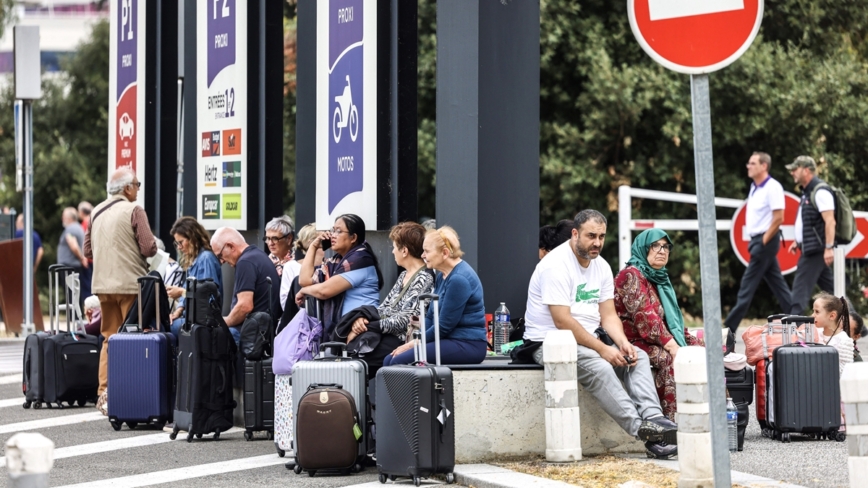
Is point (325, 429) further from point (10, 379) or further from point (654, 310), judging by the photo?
point (10, 379)

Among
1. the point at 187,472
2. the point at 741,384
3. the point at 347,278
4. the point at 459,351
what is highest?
the point at 347,278

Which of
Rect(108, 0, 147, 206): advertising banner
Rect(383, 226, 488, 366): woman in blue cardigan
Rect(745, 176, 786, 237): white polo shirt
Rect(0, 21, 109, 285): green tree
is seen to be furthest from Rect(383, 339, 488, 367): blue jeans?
Rect(0, 21, 109, 285): green tree

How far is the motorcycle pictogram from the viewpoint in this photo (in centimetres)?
1084

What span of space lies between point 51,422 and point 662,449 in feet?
17.7

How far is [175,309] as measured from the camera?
41.9 ft

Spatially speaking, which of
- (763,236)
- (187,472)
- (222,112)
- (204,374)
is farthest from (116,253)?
(763,236)

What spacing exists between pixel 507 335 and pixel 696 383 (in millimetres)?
2540

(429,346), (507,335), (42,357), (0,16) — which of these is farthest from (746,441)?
(0,16)

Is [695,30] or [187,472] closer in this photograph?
[695,30]

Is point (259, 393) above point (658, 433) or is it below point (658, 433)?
above

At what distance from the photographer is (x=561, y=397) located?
885cm

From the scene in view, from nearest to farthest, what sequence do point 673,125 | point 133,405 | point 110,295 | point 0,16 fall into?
point 133,405 → point 110,295 → point 673,125 → point 0,16

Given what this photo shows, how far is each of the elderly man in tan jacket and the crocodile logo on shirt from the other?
15.1 feet

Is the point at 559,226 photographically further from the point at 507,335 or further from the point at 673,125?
the point at 673,125
